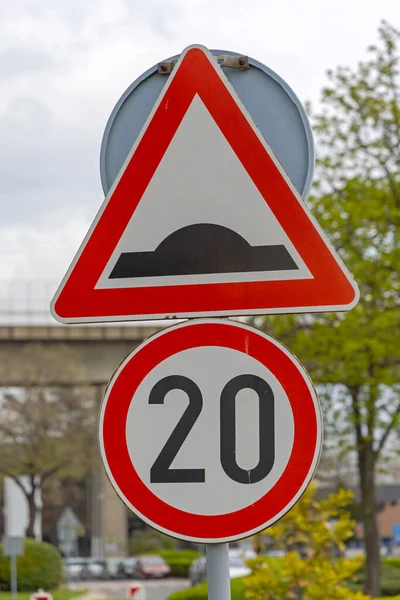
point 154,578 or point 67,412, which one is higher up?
point 67,412

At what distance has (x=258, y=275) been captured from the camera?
257 centimetres

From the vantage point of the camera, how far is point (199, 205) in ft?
8.68

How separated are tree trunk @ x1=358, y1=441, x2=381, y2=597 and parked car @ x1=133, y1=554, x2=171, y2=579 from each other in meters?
26.0

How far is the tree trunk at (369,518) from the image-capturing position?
23.0 m

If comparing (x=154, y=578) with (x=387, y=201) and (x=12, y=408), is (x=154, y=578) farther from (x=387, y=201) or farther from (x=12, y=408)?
(x=387, y=201)

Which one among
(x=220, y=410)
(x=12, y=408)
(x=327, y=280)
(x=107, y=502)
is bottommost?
(x=220, y=410)

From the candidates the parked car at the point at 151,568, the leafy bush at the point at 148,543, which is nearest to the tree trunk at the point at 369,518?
the parked car at the point at 151,568

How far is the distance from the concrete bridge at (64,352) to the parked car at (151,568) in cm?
861

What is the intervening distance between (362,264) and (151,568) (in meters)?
31.8

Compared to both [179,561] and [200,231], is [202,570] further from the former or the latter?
[200,231]

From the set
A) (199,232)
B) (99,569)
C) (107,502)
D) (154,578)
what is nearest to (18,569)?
(154,578)

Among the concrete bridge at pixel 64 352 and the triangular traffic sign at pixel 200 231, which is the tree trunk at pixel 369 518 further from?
the triangular traffic sign at pixel 200 231

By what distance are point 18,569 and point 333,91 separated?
21048 millimetres

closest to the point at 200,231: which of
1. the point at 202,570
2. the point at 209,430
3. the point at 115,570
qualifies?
the point at 209,430
